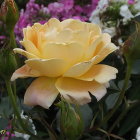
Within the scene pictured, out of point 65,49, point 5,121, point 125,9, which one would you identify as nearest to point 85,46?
point 65,49

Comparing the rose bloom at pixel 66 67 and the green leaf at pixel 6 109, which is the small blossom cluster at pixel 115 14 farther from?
the rose bloom at pixel 66 67

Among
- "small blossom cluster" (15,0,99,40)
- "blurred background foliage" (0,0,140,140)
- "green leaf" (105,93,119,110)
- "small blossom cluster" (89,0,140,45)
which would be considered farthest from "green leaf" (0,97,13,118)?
"small blossom cluster" (15,0,99,40)

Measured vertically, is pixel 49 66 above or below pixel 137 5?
above

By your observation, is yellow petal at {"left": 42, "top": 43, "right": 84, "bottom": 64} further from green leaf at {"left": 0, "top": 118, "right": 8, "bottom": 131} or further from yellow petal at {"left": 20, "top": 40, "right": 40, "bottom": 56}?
green leaf at {"left": 0, "top": 118, "right": 8, "bottom": 131}

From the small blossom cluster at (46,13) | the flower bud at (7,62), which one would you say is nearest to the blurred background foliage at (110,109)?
the flower bud at (7,62)

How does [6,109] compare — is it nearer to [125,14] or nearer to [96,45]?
[96,45]

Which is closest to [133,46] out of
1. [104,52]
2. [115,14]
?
[104,52]
